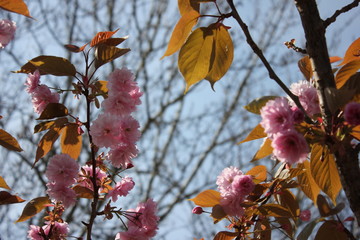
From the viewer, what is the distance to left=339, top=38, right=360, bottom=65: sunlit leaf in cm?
90

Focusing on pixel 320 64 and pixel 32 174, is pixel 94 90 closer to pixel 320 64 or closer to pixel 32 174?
pixel 320 64

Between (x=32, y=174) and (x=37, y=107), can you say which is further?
(x=32, y=174)

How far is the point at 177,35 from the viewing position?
3.04 feet

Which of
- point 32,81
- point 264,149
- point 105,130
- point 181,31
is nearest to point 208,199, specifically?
point 264,149

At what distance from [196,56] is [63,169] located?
388 millimetres

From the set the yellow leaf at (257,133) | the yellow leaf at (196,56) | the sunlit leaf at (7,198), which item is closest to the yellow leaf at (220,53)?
the yellow leaf at (196,56)

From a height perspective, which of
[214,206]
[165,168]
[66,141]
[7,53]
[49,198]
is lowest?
[214,206]

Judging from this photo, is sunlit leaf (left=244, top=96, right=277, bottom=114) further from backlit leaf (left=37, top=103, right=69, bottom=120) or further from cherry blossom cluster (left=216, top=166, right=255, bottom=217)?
backlit leaf (left=37, top=103, right=69, bottom=120)

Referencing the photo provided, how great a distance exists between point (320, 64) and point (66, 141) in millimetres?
582

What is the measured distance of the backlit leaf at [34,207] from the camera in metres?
0.90

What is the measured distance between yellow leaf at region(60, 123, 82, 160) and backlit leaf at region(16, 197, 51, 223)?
12 centimetres

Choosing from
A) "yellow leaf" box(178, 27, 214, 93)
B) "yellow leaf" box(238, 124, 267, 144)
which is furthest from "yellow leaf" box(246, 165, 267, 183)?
"yellow leaf" box(178, 27, 214, 93)

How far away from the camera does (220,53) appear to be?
0.94 m

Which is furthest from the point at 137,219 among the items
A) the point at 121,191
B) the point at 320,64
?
the point at 320,64
